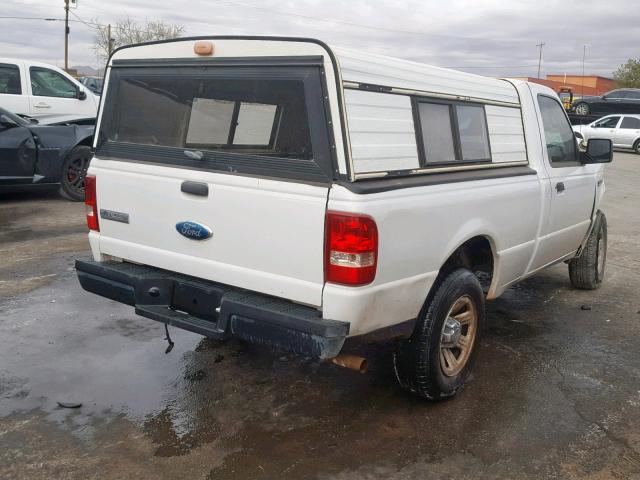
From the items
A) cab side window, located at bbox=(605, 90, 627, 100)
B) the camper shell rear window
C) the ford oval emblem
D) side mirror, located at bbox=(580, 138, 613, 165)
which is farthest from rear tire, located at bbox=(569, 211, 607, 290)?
cab side window, located at bbox=(605, 90, 627, 100)

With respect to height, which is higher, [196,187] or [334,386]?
[196,187]

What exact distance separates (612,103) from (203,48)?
87.2 ft

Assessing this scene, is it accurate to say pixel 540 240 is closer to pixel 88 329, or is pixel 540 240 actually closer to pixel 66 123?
pixel 88 329

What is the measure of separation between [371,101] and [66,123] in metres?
8.37

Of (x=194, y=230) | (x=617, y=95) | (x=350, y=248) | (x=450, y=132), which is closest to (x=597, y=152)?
(x=450, y=132)

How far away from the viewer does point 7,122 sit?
9.11m

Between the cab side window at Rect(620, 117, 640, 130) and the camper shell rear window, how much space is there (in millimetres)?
24032

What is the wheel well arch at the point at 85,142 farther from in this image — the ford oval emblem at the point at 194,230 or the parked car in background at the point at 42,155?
the ford oval emblem at the point at 194,230

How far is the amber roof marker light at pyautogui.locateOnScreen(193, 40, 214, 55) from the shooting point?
11.4ft

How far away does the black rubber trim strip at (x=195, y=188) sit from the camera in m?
3.37

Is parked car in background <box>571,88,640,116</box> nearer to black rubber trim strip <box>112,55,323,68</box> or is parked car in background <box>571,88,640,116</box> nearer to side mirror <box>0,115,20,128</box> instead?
side mirror <box>0,115,20,128</box>

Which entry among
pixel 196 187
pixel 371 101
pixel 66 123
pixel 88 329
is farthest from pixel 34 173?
pixel 371 101

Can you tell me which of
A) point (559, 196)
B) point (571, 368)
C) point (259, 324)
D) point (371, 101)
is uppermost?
point (371, 101)

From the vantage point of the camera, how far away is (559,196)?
495 cm
